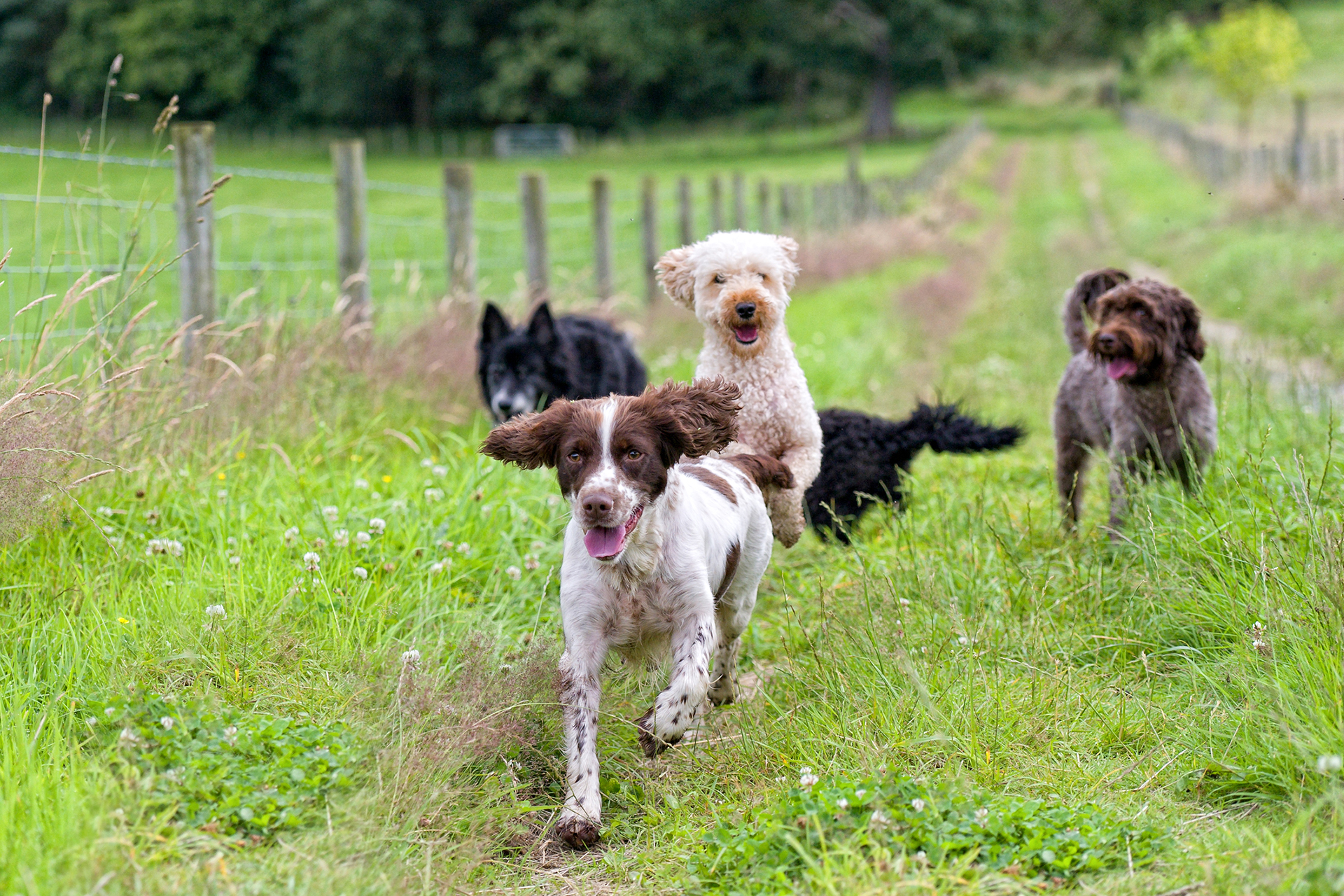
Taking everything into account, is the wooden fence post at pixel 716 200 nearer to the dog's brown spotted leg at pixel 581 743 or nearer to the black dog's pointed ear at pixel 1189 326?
the black dog's pointed ear at pixel 1189 326

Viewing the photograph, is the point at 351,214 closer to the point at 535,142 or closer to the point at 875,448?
the point at 875,448

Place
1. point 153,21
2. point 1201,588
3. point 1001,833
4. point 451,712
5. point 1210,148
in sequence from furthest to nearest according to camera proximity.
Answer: point 153,21
point 1210,148
point 1201,588
point 451,712
point 1001,833

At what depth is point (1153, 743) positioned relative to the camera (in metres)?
3.63

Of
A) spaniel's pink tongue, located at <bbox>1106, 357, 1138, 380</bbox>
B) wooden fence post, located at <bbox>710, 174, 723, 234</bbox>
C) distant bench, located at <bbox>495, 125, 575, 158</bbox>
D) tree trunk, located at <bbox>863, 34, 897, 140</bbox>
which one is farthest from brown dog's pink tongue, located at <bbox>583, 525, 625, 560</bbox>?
tree trunk, located at <bbox>863, 34, 897, 140</bbox>

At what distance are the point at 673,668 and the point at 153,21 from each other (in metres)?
64.9

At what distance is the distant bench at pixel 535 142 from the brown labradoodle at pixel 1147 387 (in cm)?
5599

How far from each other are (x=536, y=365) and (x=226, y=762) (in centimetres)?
380

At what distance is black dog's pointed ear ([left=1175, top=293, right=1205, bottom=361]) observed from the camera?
17.7 feet

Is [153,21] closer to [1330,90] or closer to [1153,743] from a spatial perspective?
[1330,90]

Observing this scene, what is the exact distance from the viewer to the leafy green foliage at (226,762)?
9.82ft

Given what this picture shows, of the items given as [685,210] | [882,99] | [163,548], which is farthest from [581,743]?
[882,99]

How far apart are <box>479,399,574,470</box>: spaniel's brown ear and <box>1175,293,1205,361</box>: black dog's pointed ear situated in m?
3.08

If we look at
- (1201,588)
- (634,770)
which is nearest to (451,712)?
(634,770)

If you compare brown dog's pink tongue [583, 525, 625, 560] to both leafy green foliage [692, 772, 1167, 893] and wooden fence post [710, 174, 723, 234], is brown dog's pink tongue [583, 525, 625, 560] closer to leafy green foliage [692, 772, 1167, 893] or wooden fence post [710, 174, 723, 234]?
leafy green foliage [692, 772, 1167, 893]
